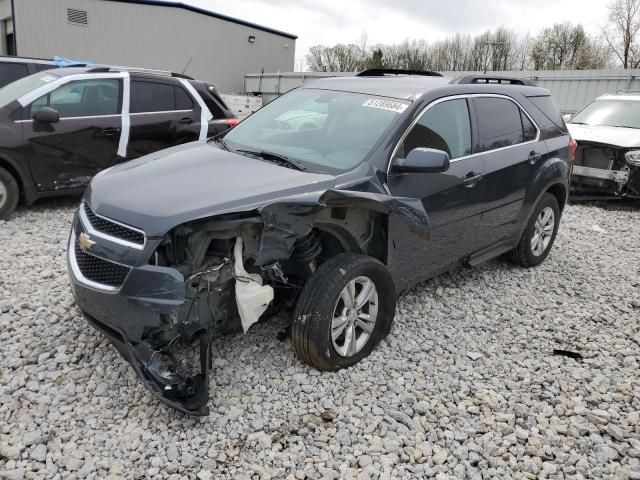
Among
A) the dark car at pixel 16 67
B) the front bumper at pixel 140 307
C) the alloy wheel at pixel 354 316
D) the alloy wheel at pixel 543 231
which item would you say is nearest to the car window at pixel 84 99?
the dark car at pixel 16 67

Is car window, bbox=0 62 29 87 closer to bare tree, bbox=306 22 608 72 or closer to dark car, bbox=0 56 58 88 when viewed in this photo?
dark car, bbox=0 56 58 88

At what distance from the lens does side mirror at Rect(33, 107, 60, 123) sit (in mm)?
5840

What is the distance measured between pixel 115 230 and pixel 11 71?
297 inches

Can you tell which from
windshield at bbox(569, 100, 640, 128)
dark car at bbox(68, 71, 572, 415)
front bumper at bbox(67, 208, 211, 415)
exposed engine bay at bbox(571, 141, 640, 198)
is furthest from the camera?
windshield at bbox(569, 100, 640, 128)

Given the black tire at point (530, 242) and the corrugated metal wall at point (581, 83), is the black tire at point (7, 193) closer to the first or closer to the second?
the black tire at point (530, 242)

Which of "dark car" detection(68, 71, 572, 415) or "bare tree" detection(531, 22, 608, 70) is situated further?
"bare tree" detection(531, 22, 608, 70)

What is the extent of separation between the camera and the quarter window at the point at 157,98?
22.1 feet

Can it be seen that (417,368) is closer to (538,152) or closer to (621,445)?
(621,445)

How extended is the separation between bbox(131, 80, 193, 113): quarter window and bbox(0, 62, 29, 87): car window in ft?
10.9

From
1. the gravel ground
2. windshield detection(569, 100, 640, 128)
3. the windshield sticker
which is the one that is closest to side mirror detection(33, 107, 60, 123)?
the gravel ground

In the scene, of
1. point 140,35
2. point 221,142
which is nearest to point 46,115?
point 221,142

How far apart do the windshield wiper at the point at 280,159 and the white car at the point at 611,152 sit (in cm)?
679

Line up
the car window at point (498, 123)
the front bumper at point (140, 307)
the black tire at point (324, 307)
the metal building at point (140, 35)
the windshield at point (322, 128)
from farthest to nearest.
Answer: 1. the metal building at point (140, 35)
2. the car window at point (498, 123)
3. the windshield at point (322, 128)
4. the black tire at point (324, 307)
5. the front bumper at point (140, 307)

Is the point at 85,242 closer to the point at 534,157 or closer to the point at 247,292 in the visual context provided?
the point at 247,292
